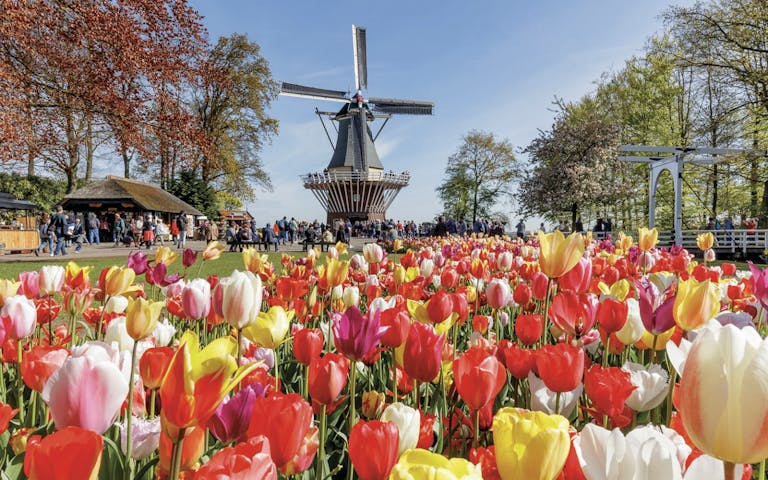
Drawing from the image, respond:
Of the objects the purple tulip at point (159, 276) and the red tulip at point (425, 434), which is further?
the purple tulip at point (159, 276)

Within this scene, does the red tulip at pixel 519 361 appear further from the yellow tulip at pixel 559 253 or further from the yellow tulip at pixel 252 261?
the yellow tulip at pixel 252 261

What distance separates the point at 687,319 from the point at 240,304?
119cm

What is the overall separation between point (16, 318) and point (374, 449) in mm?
1365

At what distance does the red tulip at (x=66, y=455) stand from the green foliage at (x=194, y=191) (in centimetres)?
3873

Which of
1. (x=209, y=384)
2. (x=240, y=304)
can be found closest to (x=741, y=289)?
(x=240, y=304)

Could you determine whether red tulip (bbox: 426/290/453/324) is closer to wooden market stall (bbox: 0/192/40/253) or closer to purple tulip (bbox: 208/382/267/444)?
purple tulip (bbox: 208/382/267/444)

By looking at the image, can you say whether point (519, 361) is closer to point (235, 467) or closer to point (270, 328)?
point (270, 328)

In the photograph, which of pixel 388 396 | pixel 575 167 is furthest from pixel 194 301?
pixel 575 167

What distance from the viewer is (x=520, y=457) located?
69 cm

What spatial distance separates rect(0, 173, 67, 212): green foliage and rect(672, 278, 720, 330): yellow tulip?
3637 cm

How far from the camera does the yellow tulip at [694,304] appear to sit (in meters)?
1.38

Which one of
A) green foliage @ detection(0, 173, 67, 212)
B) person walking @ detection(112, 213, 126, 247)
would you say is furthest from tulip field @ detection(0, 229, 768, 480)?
green foliage @ detection(0, 173, 67, 212)

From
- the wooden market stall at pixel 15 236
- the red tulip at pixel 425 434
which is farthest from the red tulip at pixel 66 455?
the wooden market stall at pixel 15 236

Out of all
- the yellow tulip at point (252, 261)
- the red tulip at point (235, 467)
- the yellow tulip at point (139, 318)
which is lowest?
the red tulip at point (235, 467)
